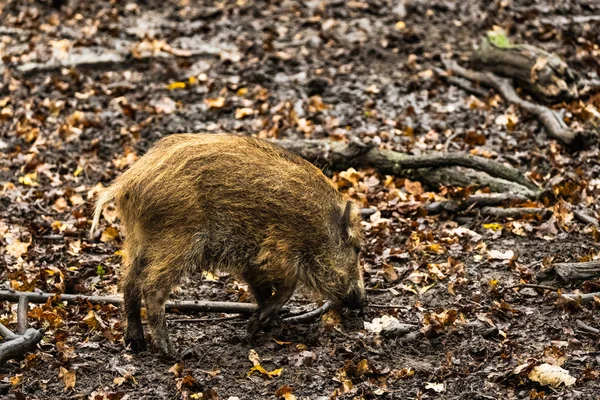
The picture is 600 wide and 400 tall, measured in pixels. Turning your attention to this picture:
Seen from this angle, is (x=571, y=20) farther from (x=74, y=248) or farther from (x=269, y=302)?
(x=74, y=248)

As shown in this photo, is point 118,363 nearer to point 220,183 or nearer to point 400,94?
point 220,183

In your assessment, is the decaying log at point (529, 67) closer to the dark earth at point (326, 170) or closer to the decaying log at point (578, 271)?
the dark earth at point (326, 170)

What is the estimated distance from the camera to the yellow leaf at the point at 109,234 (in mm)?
7086

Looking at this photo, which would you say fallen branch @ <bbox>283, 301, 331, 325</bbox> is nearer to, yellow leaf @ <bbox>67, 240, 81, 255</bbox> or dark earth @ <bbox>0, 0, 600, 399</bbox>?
dark earth @ <bbox>0, 0, 600, 399</bbox>

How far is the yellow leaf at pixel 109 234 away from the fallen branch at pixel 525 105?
4.59m

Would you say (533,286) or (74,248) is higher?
(533,286)

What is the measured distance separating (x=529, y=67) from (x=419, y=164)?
263 cm

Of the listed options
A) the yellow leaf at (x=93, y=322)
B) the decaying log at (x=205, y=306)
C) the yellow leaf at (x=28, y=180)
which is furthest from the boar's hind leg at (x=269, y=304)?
the yellow leaf at (x=28, y=180)

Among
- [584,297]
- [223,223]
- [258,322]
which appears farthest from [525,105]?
[223,223]

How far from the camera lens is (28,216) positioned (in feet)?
24.4

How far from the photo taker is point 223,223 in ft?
16.8

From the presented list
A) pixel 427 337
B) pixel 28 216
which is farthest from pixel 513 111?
pixel 28 216

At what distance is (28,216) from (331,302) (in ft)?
10.8

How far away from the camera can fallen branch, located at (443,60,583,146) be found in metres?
8.10
